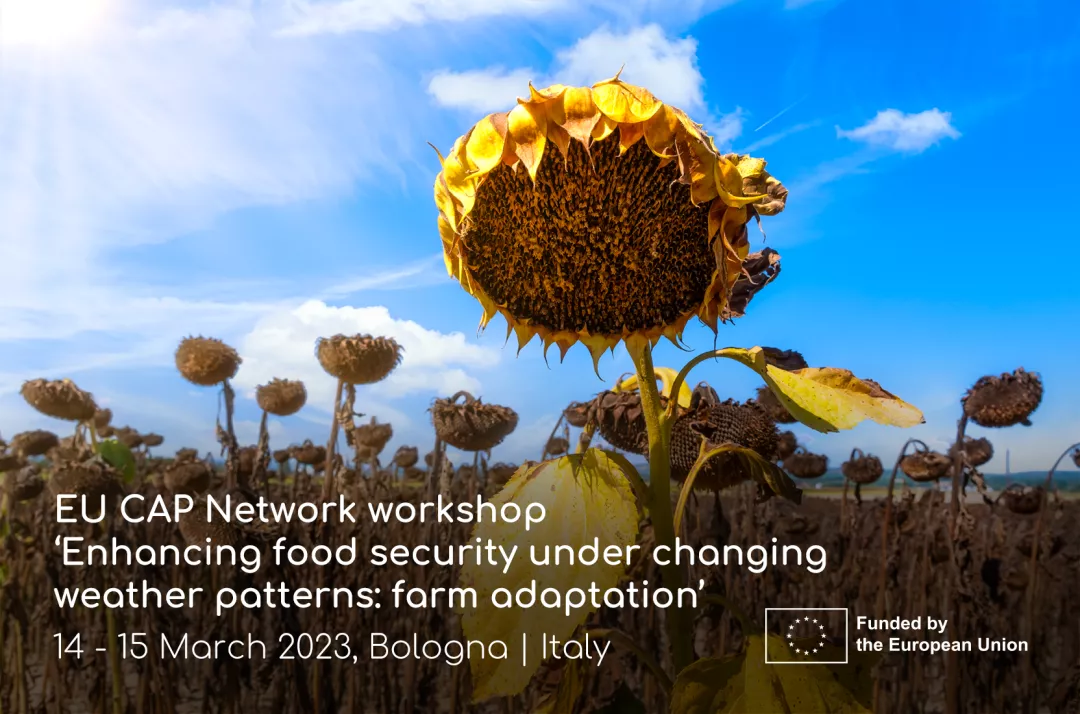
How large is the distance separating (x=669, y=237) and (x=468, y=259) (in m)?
0.25

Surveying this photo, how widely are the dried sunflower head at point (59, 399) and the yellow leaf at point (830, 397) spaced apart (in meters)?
4.18

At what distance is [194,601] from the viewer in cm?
483

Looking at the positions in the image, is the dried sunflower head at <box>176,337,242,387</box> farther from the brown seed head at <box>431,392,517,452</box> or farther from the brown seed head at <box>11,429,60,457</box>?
the brown seed head at <box>431,392,517,452</box>

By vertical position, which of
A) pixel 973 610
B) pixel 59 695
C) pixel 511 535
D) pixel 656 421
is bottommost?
pixel 59 695

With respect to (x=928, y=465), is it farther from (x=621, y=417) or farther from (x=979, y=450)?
(x=621, y=417)

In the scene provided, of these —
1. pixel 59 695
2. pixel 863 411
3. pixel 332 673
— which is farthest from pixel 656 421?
pixel 59 695

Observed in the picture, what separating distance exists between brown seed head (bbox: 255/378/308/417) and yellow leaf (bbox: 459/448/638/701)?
4.23m

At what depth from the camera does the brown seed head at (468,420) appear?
11.0ft

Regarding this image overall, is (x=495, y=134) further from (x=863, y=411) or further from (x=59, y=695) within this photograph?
(x=59, y=695)

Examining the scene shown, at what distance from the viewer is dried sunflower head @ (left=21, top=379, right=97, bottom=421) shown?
4281mm

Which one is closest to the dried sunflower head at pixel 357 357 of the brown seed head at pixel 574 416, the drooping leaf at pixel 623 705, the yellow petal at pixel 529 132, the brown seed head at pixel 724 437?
the brown seed head at pixel 574 416

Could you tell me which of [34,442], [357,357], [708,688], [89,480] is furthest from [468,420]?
[34,442]

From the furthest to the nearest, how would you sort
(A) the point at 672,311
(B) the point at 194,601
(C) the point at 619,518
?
(B) the point at 194,601, (A) the point at 672,311, (C) the point at 619,518

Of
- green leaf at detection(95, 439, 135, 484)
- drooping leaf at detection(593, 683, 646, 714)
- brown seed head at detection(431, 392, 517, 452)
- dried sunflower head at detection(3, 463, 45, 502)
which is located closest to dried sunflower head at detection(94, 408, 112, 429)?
dried sunflower head at detection(3, 463, 45, 502)
